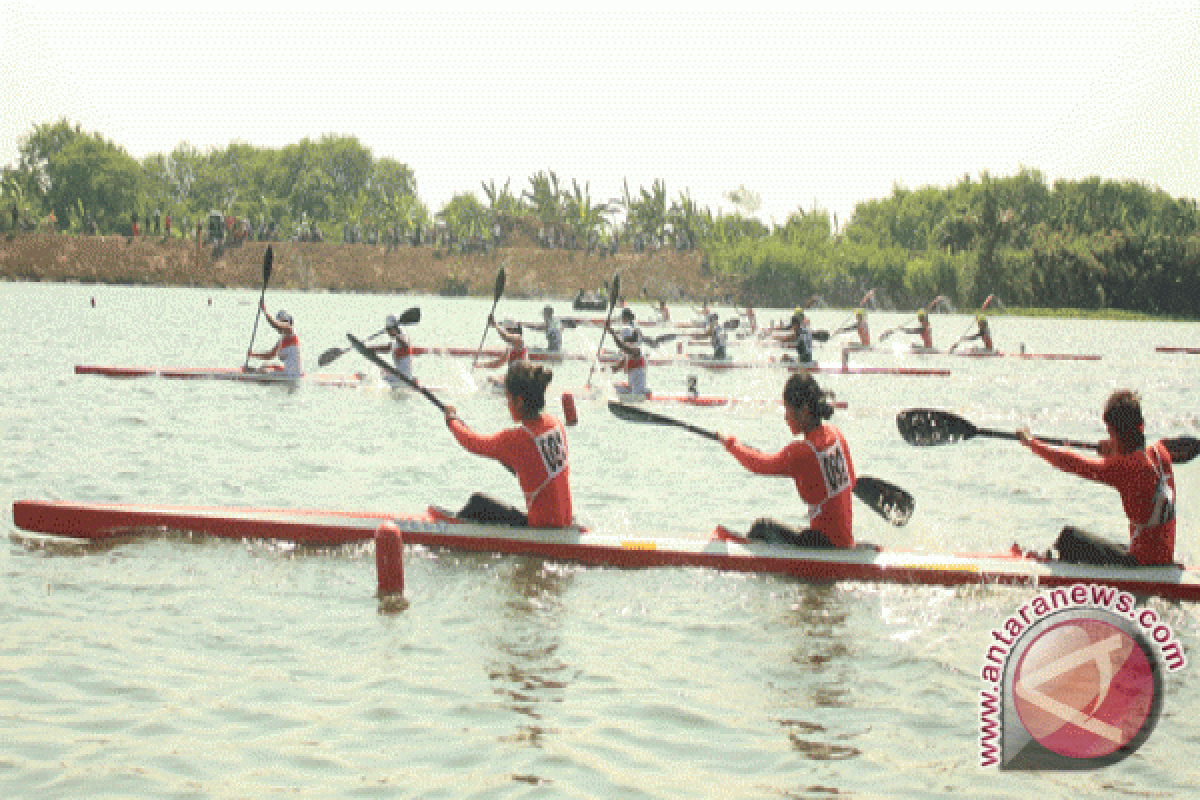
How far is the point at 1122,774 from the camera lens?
6.66m

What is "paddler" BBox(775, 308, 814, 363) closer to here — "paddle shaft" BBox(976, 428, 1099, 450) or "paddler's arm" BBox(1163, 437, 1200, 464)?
"paddle shaft" BBox(976, 428, 1099, 450)

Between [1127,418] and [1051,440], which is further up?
[1127,418]

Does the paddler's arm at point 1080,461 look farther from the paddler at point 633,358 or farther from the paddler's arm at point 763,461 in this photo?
the paddler at point 633,358

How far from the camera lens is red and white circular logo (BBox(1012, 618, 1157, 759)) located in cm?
630

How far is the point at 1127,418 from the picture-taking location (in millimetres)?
9062

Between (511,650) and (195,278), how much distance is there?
103m

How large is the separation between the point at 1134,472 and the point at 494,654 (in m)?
4.88

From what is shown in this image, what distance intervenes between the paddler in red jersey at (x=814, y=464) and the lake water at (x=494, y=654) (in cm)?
47

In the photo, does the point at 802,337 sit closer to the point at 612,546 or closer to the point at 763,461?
the point at 612,546

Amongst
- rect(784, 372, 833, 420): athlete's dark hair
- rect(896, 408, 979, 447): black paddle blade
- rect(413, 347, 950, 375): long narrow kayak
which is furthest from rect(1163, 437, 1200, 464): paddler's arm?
rect(413, 347, 950, 375): long narrow kayak

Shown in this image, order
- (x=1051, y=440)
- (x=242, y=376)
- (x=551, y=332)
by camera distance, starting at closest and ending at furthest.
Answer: (x=1051, y=440) < (x=242, y=376) < (x=551, y=332)

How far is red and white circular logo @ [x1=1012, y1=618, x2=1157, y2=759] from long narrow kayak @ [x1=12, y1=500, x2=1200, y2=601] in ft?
8.37

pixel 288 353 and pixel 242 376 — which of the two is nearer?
pixel 288 353

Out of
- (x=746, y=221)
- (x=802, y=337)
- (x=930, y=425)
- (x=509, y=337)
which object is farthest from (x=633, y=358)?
(x=746, y=221)
